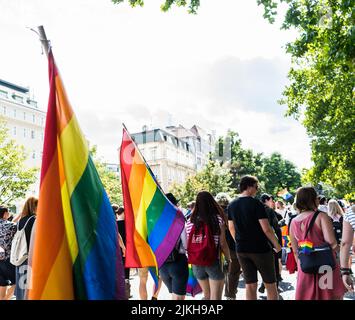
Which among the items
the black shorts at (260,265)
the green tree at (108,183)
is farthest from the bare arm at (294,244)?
the green tree at (108,183)

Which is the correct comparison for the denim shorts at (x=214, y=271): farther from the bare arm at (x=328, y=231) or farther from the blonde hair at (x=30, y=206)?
the blonde hair at (x=30, y=206)

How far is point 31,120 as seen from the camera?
76125 millimetres

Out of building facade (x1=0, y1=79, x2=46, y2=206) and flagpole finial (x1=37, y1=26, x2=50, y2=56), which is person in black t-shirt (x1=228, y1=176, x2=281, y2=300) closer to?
flagpole finial (x1=37, y1=26, x2=50, y2=56)

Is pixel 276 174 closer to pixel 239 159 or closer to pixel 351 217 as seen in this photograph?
pixel 239 159

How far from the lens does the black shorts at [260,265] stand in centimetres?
627

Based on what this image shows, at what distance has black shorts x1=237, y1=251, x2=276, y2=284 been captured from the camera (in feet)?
20.6

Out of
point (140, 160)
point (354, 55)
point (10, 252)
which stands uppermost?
point (354, 55)

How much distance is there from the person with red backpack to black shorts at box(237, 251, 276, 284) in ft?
A: 0.93

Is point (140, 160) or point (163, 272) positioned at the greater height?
point (140, 160)

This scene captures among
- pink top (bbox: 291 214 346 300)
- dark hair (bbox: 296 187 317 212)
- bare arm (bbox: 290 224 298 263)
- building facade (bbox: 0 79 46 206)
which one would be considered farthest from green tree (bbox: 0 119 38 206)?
building facade (bbox: 0 79 46 206)

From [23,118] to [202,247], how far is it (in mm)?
73739
